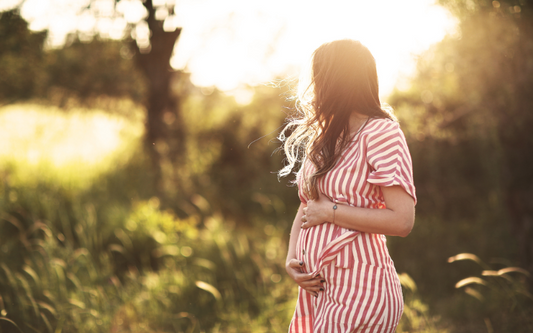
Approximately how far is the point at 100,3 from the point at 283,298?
17.9ft

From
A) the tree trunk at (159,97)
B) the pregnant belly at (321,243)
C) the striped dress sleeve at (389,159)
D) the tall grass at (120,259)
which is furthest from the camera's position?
the tree trunk at (159,97)

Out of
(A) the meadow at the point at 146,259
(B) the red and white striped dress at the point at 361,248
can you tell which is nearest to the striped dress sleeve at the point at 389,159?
(B) the red and white striped dress at the point at 361,248

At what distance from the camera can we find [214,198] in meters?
9.38

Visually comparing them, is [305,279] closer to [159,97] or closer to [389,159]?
[389,159]

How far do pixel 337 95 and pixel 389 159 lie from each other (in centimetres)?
37

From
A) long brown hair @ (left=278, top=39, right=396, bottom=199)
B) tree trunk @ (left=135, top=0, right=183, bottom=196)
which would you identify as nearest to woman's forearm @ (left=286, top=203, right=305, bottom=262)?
long brown hair @ (left=278, top=39, right=396, bottom=199)

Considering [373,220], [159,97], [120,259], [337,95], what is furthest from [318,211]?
[159,97]

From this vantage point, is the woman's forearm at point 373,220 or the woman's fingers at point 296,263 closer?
the woman's forearm at point 373,220

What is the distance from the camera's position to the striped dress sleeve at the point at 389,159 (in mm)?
1639

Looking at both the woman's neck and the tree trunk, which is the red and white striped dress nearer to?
the woman's neck

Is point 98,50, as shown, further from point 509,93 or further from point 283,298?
point 509,93

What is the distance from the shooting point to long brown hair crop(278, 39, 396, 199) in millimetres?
1778

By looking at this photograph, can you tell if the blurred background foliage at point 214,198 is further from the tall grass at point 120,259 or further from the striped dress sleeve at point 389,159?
the striped dress sleeve at point 389,159

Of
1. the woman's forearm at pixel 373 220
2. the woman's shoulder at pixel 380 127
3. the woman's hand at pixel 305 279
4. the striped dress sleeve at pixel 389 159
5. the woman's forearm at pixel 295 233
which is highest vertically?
the woman's shoulder at pixel 380 127
